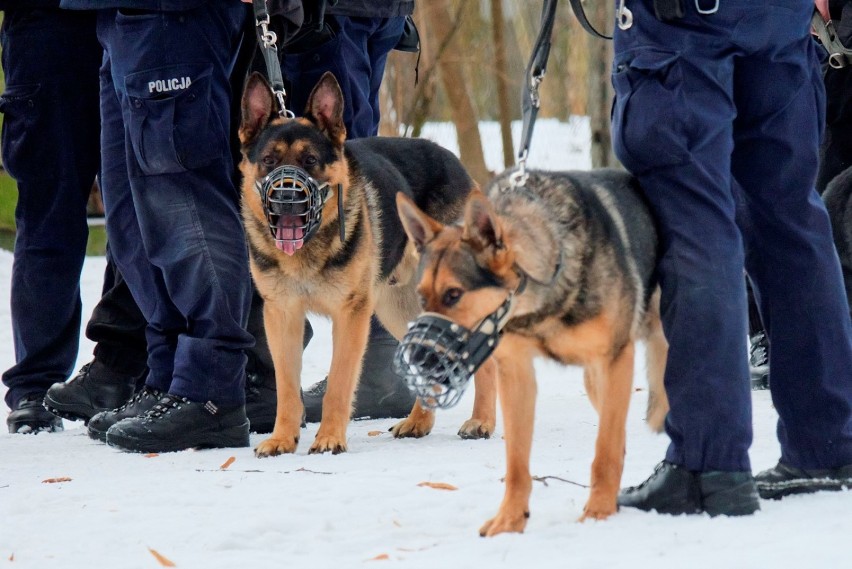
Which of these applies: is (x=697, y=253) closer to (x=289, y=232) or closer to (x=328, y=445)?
(x=289, y=232)

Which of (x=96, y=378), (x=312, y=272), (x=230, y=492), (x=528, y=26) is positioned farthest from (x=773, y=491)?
(x=528, y=26)

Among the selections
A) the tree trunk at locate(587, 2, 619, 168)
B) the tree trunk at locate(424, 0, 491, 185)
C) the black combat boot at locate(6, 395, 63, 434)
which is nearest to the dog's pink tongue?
the black combat boot at locate(6, 395, 63, 434)

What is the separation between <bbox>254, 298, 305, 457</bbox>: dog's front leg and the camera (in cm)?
483

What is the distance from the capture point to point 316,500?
3.70 meters

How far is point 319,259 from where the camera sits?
16.1 ft

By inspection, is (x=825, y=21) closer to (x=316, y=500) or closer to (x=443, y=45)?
(x=316, y=500)

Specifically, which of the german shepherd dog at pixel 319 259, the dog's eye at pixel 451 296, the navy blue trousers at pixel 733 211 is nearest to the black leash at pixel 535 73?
the navy blue trousers at pixel 733 211

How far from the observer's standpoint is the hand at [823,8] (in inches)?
206

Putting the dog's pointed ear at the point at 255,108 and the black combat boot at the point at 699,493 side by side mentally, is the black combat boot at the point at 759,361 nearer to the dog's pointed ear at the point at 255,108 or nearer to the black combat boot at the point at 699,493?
the black combat boot at the point at 699,493

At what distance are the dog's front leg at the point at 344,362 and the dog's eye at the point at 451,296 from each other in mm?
1880

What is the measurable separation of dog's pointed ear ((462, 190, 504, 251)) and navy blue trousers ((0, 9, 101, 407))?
3085mm

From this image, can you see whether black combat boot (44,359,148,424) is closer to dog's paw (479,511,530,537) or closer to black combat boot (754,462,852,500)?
dog's paw (479,511,530,537)

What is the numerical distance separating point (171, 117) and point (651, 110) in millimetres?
2167

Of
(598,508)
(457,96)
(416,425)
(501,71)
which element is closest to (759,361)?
(416,425)
